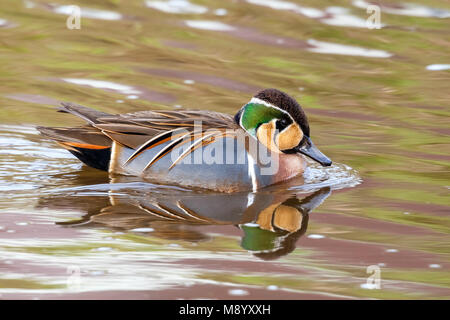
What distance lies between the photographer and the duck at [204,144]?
Answer: 752 cm

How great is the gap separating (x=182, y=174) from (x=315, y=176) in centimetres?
130

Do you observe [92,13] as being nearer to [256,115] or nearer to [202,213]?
[256,115]

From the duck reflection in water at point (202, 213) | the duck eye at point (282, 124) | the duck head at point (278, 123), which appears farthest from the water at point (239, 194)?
the duck eye at point (282, 124)

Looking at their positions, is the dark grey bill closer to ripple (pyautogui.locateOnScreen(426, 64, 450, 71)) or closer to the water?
the water

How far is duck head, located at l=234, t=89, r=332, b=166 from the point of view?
7.78 m

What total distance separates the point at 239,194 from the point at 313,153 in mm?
880

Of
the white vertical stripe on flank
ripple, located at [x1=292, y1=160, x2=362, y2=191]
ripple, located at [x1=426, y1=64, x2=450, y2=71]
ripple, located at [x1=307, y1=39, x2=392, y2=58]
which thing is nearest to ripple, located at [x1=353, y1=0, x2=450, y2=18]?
ripple, located at [x1=307, y1=39, x2=392, y2=58]

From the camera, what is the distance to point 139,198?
723 centimetres

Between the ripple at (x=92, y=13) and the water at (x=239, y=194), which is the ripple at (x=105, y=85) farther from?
the ripple at (x=92, y=13)

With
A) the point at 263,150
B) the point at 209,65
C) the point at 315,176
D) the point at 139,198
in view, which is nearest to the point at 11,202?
the point at 139,198

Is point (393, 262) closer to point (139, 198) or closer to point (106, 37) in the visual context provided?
point (139, 198)

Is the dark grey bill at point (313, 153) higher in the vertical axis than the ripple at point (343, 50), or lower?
lower

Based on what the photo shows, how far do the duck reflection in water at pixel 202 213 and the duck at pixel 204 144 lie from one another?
195mm
